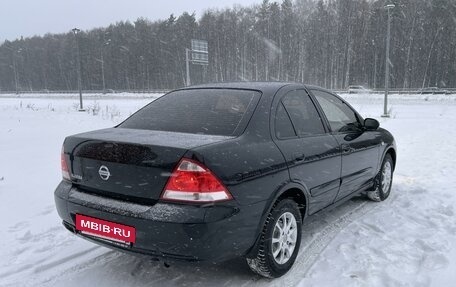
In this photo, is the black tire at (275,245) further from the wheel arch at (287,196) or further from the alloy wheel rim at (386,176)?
the alloy wheel rim at (386,176)

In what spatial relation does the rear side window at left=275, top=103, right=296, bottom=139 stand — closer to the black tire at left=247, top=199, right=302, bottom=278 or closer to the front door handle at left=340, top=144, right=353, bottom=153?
the black tire at left=247, top=199, right=302, bottom=278

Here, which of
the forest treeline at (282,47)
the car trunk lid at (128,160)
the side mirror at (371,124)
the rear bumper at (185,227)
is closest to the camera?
the rear bumper at (185,227)

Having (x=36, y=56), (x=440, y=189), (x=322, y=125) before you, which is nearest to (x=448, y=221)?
(x=440, y=189)

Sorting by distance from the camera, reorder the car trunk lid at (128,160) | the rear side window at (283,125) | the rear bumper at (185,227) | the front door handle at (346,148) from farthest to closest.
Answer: the front door handle at (346,148) < the rear side window at (283,125) < the car trunk lid at (128,160) < the rear bumper at (185,227)

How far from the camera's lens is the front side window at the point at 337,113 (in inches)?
171

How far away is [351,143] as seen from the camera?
4422 millimetres

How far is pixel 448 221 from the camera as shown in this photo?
4.63 metres

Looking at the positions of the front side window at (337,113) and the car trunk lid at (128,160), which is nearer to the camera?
the car trunk lid at (128,160)

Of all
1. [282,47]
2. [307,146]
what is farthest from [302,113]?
[282,47]

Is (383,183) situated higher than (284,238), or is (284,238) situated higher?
(284,238)

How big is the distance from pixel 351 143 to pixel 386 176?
5.21 feet

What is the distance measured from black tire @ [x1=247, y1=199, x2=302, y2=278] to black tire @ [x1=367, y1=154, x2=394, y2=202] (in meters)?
2.38

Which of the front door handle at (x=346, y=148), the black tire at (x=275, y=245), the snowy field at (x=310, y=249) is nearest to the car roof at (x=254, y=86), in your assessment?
the front door handle at (x=346, y=148)

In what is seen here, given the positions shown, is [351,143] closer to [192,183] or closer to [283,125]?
[283,125]
